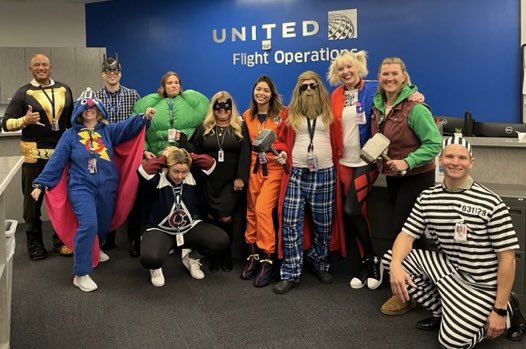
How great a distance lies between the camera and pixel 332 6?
7051 millimetres

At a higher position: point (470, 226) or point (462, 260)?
point (470, 226)

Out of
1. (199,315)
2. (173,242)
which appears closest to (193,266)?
(173,242)

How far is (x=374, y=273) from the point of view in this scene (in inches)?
140

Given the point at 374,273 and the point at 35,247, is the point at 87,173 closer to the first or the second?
the point at 35,247

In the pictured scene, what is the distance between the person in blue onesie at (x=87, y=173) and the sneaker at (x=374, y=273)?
6.21 ft

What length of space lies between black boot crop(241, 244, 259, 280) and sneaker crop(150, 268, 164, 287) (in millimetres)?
577

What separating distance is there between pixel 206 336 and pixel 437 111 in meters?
4.83

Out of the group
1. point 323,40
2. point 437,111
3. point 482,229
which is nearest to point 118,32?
point 323,40

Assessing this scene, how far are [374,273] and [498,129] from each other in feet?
5.62

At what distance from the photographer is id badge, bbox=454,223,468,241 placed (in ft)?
8.63

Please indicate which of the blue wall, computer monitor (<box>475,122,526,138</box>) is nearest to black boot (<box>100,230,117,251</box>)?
computer monitor (<box>475,122,526,138</box>)

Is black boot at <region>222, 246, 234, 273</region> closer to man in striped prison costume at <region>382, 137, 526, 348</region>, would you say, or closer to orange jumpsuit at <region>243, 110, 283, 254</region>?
orange jumpsuit at <region>243, 110, 283, 254</region>

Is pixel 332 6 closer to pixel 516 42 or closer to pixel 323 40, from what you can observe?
pixel 323 40

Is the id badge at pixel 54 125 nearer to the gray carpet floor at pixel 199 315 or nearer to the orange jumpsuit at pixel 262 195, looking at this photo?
the gray carpet floor at pixel 199 315
